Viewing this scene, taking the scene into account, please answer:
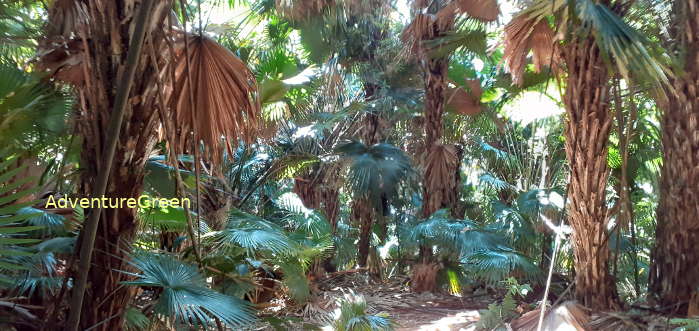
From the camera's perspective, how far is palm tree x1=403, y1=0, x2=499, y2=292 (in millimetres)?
5934

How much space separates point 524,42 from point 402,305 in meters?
2.69

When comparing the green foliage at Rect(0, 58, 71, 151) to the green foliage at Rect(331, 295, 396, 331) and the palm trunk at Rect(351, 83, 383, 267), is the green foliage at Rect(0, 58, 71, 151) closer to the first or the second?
the green foliage at Rect(331, 295, 396, 331)

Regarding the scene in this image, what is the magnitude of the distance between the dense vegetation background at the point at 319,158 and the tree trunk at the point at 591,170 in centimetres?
1

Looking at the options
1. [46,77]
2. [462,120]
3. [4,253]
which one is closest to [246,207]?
[462,120]

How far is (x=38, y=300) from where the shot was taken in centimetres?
264

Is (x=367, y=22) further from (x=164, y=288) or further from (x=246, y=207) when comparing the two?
(x=164, y=288)

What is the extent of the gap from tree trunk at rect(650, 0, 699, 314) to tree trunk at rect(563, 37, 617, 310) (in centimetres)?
37

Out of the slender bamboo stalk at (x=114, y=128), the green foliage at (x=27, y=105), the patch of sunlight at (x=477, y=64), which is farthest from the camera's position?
the patch of sunlight at (x=477, y=64)

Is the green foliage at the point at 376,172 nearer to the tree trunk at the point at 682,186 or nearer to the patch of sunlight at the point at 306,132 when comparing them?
the patch of sunlight at the point at 306,132

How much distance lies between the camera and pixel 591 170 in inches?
149

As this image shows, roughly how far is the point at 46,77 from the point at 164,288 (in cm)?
140

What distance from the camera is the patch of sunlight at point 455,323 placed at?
169 inches

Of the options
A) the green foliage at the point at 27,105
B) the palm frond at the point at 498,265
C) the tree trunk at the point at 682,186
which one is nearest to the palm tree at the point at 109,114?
the green foliage at the point at 27,105

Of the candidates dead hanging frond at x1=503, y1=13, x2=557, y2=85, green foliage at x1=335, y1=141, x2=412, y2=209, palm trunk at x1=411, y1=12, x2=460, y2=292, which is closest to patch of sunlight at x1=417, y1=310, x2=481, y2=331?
palm trunk at x1=411, y1=12, x2=460, y2=292
